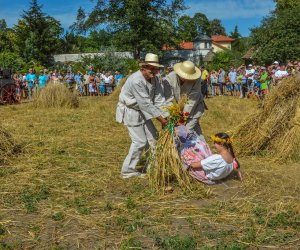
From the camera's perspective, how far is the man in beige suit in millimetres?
6715

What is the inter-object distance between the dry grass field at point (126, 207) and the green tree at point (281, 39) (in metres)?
27.3

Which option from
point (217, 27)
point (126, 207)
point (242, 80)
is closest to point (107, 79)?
point (242, 80)

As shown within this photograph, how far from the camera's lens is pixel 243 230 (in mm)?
4672

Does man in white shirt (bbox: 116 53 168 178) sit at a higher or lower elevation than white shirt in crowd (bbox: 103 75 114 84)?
lower

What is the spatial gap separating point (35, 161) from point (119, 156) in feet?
4.80

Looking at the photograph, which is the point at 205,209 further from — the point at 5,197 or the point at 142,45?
Answer: the point at 142,45

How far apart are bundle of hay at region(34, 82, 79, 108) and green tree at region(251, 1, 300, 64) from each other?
68.1 ft

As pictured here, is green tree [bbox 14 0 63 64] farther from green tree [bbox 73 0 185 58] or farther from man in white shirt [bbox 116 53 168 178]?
man in white shirt [bbox 116 53 168 178]

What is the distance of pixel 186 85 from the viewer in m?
6.93

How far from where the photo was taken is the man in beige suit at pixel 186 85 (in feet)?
22.0

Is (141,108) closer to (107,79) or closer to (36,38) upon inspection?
(107,79)

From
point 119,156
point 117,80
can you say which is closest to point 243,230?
point 119,156

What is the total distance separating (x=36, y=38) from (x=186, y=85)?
4032 cm

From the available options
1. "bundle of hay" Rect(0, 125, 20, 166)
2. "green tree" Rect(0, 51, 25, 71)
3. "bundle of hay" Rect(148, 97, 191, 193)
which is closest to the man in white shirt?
"bundle of hay" Rect(148, 97, 191, 193)
